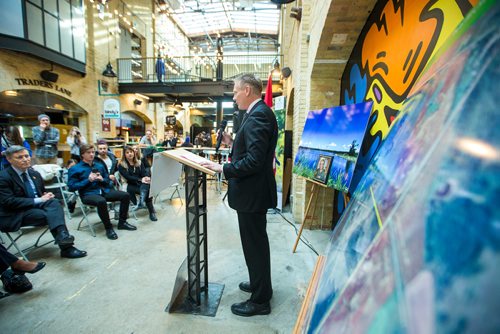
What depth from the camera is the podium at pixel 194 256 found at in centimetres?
190

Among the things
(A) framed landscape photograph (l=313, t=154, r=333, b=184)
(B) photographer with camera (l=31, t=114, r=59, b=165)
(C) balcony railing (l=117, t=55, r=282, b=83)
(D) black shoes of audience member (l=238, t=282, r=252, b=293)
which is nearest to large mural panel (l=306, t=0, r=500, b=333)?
(D) black shoes of audience member (l=238, t=282, r=252, b=293)

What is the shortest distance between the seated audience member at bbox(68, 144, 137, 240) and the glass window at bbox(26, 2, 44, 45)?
6405mm

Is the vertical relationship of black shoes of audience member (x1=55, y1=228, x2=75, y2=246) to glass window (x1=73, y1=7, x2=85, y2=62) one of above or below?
below

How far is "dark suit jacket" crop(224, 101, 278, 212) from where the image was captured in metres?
1.69

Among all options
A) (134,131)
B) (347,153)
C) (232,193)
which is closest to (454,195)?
(232,193)

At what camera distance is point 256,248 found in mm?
1867

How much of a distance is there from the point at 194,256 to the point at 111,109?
867cm

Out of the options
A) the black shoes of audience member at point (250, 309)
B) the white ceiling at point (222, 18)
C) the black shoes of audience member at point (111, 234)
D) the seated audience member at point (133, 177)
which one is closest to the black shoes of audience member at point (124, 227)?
the black shoes of audience member at point (111, 234)

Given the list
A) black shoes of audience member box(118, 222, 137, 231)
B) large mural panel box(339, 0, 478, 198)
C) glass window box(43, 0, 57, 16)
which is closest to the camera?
large mural panel box(339, 0, 478, 198)

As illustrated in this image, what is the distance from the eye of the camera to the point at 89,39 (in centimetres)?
966

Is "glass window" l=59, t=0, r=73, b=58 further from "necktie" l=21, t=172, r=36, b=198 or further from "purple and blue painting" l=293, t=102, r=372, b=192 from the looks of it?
"purple and blue painting" l=293, t=102, r=372, b=192

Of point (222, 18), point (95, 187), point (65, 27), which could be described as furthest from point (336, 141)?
point (222, 18)

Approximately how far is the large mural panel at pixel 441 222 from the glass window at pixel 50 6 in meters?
11.0

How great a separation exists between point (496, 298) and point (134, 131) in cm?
1561
